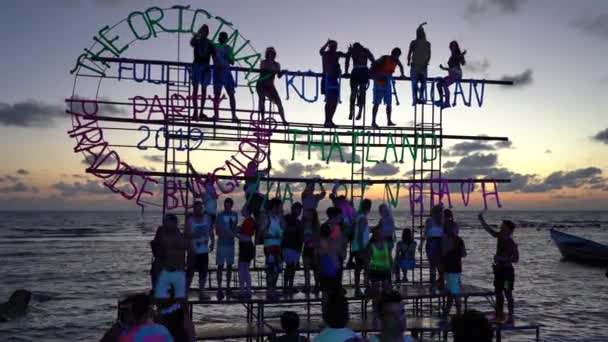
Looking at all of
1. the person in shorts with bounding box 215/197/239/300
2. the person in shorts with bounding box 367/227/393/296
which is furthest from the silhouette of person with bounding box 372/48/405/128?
the person in shorts with bounding box 215/197/239/300

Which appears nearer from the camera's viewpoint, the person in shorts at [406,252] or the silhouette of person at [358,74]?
the silhouette of person at [358,74]

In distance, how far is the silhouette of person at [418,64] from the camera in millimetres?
16700

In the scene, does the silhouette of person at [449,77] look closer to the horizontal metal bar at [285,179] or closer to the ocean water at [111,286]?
the horizontal metal bar at [285,179]

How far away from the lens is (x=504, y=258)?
556 inches

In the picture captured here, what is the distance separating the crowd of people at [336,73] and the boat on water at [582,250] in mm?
32770

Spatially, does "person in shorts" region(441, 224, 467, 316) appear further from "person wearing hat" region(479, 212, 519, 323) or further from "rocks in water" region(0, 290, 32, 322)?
"rocks in water" region(0, 290, 32, 322)

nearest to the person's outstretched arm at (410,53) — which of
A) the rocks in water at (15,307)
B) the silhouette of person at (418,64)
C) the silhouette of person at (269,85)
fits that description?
the silhouette of person at (418,64)

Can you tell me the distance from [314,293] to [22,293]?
53.4 ft

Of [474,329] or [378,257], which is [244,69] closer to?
[378,257]

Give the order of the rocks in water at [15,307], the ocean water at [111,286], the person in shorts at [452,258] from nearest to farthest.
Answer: the person in shorts at [452,258], the ocean water at [111,286], the rocks in water at [15,307]

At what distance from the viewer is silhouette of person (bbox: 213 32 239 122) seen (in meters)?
14.3

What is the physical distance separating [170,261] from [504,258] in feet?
24.8

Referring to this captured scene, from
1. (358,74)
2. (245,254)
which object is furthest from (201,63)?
(245,254)

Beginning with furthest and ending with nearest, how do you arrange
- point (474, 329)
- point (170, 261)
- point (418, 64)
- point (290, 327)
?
point (418, 64)
point (170, 261)
point (290, 327)
point (474, 329)
